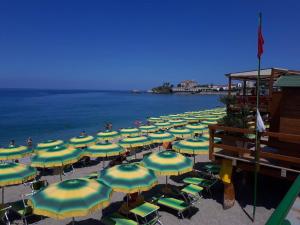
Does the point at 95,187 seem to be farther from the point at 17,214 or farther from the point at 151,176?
the point at 17,214

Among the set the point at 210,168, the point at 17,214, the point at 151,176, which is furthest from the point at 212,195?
the point at 17,214

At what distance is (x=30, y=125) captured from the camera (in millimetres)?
47094

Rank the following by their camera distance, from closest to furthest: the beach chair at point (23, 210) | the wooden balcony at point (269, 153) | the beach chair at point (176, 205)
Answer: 1. the wooden balcony at point (269, 153)
2. the beach chair at point (23, 210)
3. the beach chair at point (176, 205)

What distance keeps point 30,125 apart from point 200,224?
45.2 metres

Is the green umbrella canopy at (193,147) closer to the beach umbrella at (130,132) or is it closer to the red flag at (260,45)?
the red flag at (260,45)

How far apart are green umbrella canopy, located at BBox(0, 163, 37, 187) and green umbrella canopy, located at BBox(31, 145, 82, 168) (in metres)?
1.55

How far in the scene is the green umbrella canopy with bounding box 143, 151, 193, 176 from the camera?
8.99 meters

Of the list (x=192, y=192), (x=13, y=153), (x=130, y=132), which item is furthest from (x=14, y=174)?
(x=130, y=132)

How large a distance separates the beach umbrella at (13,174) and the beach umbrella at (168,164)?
418 cm

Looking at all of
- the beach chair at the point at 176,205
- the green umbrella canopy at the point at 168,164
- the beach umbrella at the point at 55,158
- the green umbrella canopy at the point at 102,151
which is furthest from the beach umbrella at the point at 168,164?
the beach umbrella at the point at 55,158

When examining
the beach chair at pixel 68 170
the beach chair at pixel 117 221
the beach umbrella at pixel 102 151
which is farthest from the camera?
the beach chair at pixel 68 170

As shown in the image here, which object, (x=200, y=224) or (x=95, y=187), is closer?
(x=95, y=187)

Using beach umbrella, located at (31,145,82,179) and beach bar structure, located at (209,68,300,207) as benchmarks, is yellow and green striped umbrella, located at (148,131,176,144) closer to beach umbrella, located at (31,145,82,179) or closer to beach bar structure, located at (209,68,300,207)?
beach umbrella, located at (31,145,82,179)

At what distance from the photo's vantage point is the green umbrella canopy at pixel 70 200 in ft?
20.2
